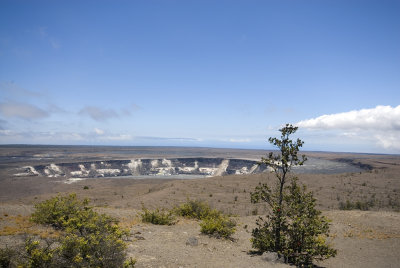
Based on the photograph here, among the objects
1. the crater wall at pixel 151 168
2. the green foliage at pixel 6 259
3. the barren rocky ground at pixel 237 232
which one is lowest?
the crater wall at pixel 151 168

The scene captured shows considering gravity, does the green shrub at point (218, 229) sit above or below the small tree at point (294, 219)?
below

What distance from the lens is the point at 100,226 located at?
8406 mm

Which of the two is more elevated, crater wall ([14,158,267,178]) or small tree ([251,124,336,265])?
small tree ([251,124,336,265])

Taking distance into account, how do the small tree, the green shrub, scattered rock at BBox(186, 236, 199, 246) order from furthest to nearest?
1. the green shrub
2. scattered rock at BBox(186, 236, 199, 246)
3. the small tree

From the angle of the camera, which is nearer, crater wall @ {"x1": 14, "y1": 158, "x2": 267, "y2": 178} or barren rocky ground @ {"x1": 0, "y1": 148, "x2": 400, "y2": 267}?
barren rocky ground @ {"x1": 0, "y1": 148, "x2": 400, "y2": 267}

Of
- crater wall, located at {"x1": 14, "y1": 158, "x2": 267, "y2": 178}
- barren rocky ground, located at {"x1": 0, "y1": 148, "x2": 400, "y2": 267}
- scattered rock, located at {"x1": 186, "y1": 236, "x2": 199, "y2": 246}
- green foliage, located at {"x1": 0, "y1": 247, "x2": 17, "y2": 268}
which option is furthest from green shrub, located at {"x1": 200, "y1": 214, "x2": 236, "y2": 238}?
crater wall, located at {"x1": 14, "y1": 158, "x2": 267, "y2": 178}

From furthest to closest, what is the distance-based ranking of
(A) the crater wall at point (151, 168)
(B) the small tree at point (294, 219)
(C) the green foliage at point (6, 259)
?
(A) the crater wall at point (151, 168), (B) the small tree at point (294, 219), (C) the green foliage at point (6, 259)

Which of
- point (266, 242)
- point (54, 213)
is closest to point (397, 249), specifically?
point (266, 242)

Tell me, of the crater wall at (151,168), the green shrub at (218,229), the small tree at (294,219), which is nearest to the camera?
the small tree at (294,219)

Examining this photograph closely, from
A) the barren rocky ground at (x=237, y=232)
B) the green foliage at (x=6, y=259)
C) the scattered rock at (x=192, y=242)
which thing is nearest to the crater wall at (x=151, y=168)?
the barren rocky ground at (x=237, y=232)

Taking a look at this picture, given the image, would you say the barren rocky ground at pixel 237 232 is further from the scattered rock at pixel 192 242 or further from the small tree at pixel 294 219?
the small tree at pixel 294 219

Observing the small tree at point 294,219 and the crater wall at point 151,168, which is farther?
the crater wall at point 151,168

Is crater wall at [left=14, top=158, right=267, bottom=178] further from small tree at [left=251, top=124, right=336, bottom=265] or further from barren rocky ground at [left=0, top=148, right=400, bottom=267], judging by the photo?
small tree at [left=251, top=124, right=336, bottom=265]

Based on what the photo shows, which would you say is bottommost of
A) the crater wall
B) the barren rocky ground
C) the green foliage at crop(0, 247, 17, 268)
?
the crater wall
